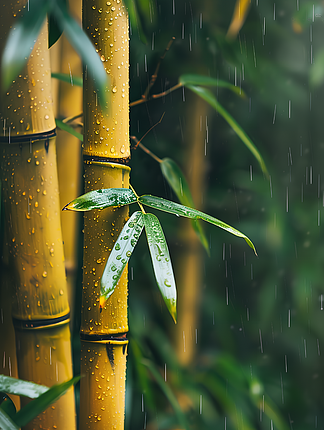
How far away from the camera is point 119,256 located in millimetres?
376

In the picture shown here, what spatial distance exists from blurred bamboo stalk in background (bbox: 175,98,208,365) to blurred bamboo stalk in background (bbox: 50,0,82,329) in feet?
0.94

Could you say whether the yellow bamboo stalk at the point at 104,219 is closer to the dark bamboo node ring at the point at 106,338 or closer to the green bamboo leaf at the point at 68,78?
the dark bamboo node ring at the point at 106,338

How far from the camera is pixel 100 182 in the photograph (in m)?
0.43

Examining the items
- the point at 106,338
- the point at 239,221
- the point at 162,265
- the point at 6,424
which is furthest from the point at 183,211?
the point at 239,221

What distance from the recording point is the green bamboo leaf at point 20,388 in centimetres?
40

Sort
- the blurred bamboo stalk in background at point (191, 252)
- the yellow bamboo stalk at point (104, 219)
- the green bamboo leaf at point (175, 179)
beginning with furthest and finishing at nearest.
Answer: the blurred bamboo stalk in background at point (191, 252), the green bamboo leaf at point (175, 179), the yellow bamboo stalk at point (104, 219)

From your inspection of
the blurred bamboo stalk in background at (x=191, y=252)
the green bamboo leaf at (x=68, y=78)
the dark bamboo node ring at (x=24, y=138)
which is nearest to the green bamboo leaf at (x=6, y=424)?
the dark bamboo node ring at (x=24, y=138)

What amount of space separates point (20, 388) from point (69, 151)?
414 mm

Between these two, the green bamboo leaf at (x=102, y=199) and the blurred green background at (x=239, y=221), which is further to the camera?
the blurred green background at (x=239, y=221)

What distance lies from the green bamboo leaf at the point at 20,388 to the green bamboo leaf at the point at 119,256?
145 millimetres

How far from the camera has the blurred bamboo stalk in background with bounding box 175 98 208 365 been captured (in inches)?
35.3

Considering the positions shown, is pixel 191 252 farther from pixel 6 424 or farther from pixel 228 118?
pixel 6 424

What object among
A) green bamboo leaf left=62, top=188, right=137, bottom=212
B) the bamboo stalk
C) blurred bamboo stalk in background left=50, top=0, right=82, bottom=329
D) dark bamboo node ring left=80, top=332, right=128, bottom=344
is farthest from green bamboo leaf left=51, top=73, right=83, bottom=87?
dark bamboo node ring left=80, top=332, right=128, bottom=344

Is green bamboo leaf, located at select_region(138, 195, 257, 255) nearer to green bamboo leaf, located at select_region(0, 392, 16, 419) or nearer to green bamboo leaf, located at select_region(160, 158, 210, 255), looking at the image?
green bamboo leaf, located at select_region(160, 158, 210, 255)
